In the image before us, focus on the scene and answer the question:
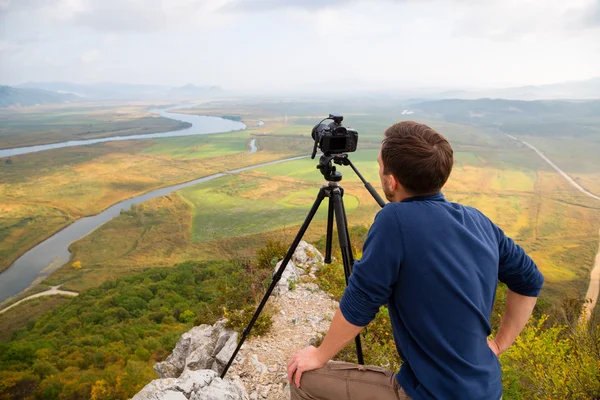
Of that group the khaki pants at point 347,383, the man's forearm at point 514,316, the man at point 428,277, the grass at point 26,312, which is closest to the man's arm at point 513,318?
the man's forearm at point 514,316

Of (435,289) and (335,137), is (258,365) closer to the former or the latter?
(335,137)

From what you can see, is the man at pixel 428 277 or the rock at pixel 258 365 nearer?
the man at pixel 428 277

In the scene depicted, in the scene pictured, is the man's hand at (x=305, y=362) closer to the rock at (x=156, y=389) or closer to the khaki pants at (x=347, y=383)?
the khaki pants at (x=347, y=383)

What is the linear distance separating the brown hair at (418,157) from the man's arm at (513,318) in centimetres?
88

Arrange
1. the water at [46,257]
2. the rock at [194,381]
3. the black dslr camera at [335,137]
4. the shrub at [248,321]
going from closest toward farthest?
1. the black dslr camera at [335,137]
2. the rock at [194,381]
3. the shrub at [248,321]
4. the water at [46,257]

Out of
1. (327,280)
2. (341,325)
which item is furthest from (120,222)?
(341,325)

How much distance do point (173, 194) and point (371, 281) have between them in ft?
169

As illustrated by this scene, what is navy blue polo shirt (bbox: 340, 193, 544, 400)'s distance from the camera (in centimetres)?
119

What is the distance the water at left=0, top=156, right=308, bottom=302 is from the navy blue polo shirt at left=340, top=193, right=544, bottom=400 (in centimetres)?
3552

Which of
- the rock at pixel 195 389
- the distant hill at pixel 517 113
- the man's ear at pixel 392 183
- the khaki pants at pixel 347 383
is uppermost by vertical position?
the distant hill at pixel 517 113

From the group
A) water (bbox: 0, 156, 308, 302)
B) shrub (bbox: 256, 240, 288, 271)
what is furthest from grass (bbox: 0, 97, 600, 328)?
shrub (bbox: 256, 240, 288, 271)

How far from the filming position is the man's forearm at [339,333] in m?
1.37

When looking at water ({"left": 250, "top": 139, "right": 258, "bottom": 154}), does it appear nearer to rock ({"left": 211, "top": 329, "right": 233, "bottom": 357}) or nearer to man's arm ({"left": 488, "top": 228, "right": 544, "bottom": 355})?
rock ({"left": 211, "top": 329, "right": 233, "bottom": 357})

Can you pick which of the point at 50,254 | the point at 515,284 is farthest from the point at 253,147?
the point at 515,284
